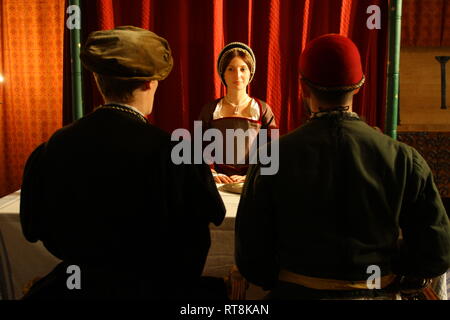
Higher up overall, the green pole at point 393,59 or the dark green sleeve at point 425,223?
the green pole at point 393,59

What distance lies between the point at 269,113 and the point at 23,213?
4.83ft

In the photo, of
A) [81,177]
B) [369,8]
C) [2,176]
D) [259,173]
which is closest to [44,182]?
[81,177]

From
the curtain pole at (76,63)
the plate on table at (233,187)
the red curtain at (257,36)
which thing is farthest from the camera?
the red curtain at (257,36)

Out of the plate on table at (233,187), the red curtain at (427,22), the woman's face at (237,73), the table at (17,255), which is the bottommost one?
the table at (17,255)

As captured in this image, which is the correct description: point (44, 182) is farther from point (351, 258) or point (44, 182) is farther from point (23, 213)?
point (351, 258)

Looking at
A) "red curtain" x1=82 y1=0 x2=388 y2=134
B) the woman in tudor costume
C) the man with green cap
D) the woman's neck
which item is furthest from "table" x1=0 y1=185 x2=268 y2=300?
"red curtain" x1=82 y1=0 x2=388 y2=134

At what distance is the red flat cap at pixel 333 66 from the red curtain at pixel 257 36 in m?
1.62

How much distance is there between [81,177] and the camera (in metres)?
1.01

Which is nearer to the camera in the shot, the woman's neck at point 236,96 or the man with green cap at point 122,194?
the man with green cap at point 122,194

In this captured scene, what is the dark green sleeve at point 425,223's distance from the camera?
3.15ft

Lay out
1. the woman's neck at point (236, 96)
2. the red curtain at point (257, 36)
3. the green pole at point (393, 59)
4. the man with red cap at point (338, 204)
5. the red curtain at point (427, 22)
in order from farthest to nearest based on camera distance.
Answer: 1. the red curtain at point (427, 22)
2. the red curtain at point (257, 36)
3. the woman's neck at point (236, 96)
4. the green pole at point (393, 59)
5. the man with red cap at point (338, 204)

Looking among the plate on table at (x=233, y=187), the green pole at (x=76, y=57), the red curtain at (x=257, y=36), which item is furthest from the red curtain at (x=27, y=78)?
the plate on table at (x=233, y=187)

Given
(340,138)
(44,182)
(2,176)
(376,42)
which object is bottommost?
(2,176)

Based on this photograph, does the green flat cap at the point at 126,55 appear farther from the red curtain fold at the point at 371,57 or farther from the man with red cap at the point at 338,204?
the red curtain fold at the point at 371,57
